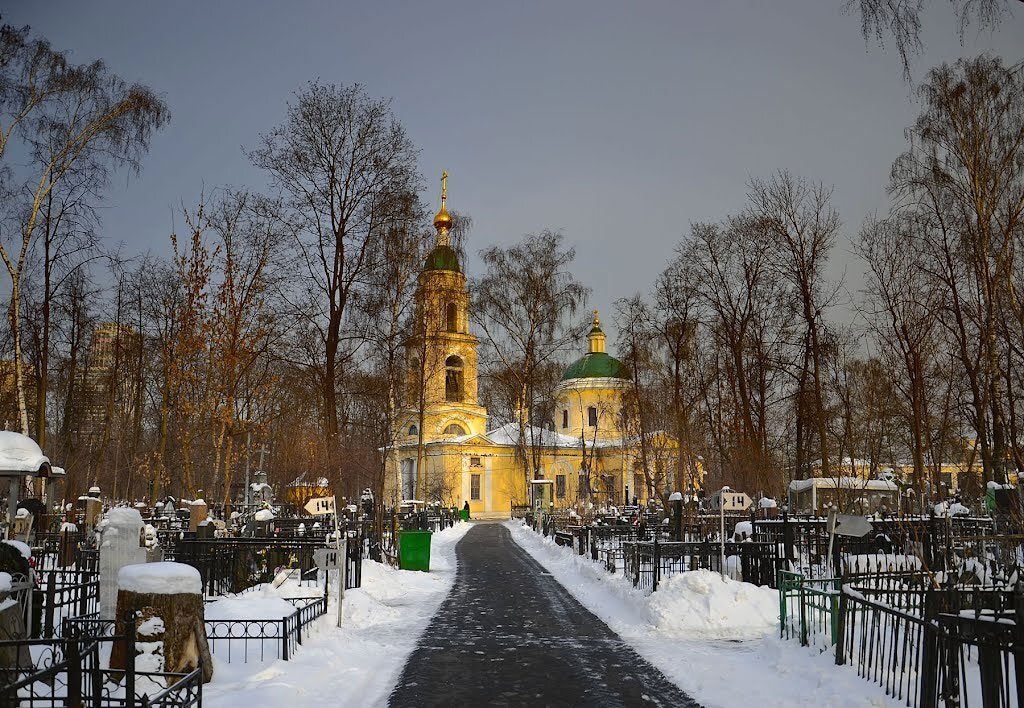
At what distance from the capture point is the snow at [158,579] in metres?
8.43

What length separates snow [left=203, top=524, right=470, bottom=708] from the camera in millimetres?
8578

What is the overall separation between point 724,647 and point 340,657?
4858 mm

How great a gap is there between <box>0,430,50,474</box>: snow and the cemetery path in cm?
727

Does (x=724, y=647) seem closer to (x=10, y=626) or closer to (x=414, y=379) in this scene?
(x=10, y=626)

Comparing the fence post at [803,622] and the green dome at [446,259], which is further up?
the green dome at [446,259]

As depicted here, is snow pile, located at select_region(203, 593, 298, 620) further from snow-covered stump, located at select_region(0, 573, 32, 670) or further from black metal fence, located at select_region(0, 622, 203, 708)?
snow-covered stump, located at select_region(0, 573, 32, 670)

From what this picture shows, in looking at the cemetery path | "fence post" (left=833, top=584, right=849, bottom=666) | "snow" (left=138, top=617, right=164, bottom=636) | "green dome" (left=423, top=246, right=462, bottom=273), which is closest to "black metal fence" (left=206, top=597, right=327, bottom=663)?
"snow" (left=138, top=617, right=164, bottom=636)

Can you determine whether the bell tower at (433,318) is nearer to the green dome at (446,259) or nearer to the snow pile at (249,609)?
the green dome at (446,259)

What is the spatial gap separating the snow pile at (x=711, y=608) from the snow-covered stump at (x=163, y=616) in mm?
6948

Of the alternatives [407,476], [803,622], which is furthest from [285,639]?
[407,476]

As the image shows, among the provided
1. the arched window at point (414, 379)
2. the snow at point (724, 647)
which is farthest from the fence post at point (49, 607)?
the arched window at point (414, 379)

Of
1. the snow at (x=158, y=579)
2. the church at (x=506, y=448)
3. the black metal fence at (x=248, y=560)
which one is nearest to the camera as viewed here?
the snow at (x=158, y=579)

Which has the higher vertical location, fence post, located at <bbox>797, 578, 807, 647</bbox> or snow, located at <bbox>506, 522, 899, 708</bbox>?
fence post, located at <bbox>797, 578, 807, 647</bbox>

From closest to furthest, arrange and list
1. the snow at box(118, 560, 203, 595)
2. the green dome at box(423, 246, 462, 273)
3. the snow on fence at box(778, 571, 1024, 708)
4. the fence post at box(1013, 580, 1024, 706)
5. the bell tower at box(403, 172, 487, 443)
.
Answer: the fence post at box(1013, 580, 1024, 706), the snow on fence at box(778, 571, 1024, 708), the snow at box(118, 560, 203, 595), the bell tower at box(403, 172, 487, 443), the green dome at box(423, 246, 462, 273)
